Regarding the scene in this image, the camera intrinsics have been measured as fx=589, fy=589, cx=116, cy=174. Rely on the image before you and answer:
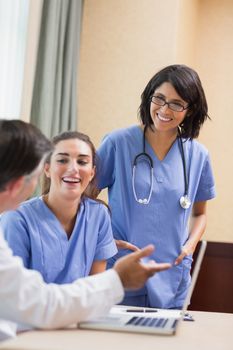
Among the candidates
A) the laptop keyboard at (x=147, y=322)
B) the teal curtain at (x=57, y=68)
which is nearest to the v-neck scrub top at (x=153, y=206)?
the laptop keyboard at (x=147, y=322)

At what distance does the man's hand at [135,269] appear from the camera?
1.28 meters

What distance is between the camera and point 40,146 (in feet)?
4.12

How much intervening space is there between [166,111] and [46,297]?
102 centimetres

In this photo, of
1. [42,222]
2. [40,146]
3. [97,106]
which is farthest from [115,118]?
[40,146]

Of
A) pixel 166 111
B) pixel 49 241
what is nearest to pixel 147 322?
pixel 49 241

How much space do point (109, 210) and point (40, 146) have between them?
86cm

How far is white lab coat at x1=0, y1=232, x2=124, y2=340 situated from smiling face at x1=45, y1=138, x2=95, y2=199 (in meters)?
0.63

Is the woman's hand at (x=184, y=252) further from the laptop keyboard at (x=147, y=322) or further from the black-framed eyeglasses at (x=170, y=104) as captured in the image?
the laptop keyboard at (x=147, y=322)

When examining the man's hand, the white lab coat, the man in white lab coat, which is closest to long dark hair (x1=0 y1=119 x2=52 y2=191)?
the man in white lab coat

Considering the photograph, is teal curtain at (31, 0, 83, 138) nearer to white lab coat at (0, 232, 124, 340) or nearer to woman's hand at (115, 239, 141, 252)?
woman's hand at (115, 239, 141, 252)

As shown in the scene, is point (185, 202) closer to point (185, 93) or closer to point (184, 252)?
point (184, 252)

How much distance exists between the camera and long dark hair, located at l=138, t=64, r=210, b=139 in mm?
2062

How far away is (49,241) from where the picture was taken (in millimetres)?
1744

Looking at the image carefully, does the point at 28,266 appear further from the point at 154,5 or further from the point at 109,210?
the point at 154,5
